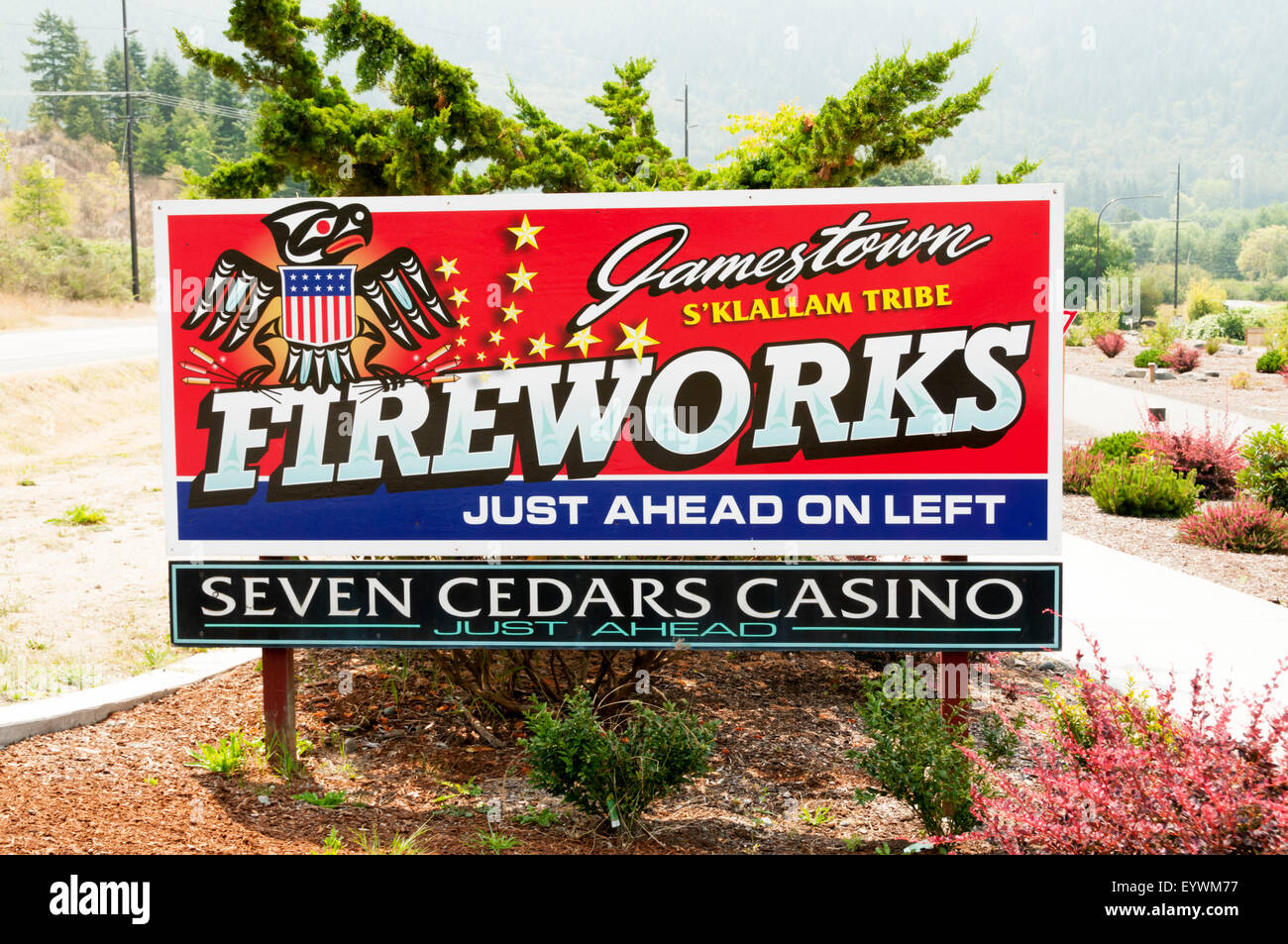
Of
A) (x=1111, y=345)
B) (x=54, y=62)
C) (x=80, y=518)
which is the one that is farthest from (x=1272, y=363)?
(x=54, y=62)

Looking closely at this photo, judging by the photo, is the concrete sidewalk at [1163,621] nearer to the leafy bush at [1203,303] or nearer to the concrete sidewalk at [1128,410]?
the concrete sidewalk at [1128,410]

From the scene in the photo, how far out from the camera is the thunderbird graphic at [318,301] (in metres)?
4.63

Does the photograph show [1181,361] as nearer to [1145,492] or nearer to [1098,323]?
[1098,323]

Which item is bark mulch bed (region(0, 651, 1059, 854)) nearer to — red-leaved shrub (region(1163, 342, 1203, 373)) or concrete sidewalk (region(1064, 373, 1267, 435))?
concrete sidewalk (region(1064, 373, 1267, 435))

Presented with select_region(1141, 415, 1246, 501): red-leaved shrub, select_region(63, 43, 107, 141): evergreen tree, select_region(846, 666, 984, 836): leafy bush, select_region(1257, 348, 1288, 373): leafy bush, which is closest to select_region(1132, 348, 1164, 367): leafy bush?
select_region(1257, 348, 1288, 373): leafy bush

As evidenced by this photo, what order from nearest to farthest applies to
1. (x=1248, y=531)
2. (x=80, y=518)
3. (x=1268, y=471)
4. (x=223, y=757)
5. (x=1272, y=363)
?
(x=223, y=757) < (x=1248, y=531) < (x=80, y=518) < (x=1268, y=471) < (x=1272, y=363)

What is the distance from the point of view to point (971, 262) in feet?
14.6

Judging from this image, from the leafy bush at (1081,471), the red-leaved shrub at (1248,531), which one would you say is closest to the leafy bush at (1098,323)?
the leafy bush at (1081,471)

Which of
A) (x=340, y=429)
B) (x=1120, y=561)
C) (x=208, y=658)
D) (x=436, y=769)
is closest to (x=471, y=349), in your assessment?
(x=340, y=429)

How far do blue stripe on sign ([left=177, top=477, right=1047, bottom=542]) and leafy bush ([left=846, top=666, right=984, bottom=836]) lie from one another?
2.57 feet

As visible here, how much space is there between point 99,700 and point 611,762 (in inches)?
111

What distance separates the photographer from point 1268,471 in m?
10.4

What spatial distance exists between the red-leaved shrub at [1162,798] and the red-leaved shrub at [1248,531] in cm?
679

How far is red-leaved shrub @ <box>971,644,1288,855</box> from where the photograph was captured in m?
3.13
